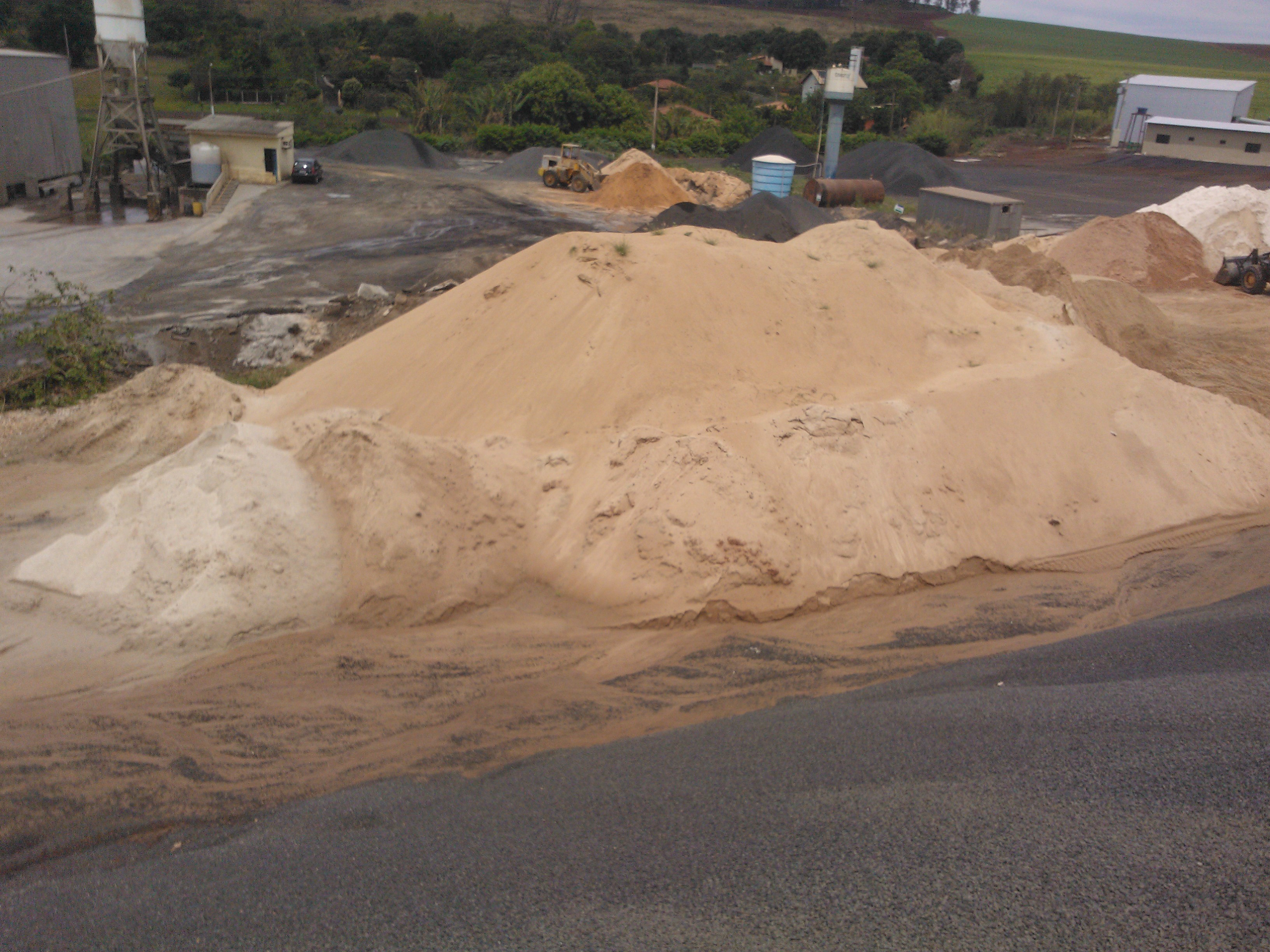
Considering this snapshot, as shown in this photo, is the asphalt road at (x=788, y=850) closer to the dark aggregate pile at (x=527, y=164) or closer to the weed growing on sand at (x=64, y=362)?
the weed growing on sand at (x=64, y=362)

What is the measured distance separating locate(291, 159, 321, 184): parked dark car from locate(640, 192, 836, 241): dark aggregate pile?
14096mm

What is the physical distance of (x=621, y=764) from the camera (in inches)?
228

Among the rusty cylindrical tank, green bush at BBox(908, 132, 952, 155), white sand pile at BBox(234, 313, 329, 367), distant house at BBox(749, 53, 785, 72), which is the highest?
distant house at BBox(749, 53, 785, 72)

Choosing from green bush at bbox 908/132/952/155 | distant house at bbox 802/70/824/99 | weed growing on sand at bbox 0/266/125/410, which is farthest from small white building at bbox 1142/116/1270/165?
weed growing on sand at bbox 0/266/125/410

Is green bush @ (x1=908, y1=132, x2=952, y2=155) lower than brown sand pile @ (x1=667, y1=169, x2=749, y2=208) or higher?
higher

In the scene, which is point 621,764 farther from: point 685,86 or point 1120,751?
point 685,86

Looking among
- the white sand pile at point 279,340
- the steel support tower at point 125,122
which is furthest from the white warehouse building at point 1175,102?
the white sand pile at point 279,340

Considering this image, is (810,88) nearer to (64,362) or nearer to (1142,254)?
(1142,254)

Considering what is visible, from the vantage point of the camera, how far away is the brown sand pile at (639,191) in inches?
1291

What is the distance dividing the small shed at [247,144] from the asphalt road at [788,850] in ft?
104

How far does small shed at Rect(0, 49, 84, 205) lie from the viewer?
30.1 m

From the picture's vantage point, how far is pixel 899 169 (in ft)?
130

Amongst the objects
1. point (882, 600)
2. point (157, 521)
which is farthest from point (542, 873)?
point (157, 521)

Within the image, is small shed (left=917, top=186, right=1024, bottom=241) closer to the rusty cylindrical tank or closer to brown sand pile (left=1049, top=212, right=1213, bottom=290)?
brown sand pile (left=1049, top=212, right=1213, bottom=290)
